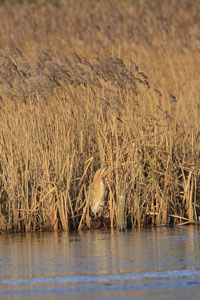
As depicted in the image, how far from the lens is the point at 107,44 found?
762 inches

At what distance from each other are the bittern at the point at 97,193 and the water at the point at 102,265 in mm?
389

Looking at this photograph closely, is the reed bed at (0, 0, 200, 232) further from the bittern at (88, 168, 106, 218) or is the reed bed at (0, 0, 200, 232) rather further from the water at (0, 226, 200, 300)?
the water at (0, 226, 200, 300)

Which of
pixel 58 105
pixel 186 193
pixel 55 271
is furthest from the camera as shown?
pixel 58 105

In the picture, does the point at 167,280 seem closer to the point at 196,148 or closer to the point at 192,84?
the point at 196,148

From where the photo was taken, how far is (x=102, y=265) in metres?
6.23

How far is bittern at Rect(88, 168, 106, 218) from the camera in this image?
8703 millimetres

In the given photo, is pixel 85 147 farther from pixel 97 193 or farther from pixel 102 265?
pixel 102 265

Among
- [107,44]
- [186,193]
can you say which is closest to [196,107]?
[186,193]

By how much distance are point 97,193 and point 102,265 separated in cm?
254

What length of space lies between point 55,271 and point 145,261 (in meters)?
0.80

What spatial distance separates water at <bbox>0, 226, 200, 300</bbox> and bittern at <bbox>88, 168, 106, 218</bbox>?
0.39m

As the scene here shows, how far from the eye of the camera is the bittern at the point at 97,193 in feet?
28.6

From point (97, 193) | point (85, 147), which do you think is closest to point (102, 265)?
point (97, 193)

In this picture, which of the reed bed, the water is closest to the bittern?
the reed bed
